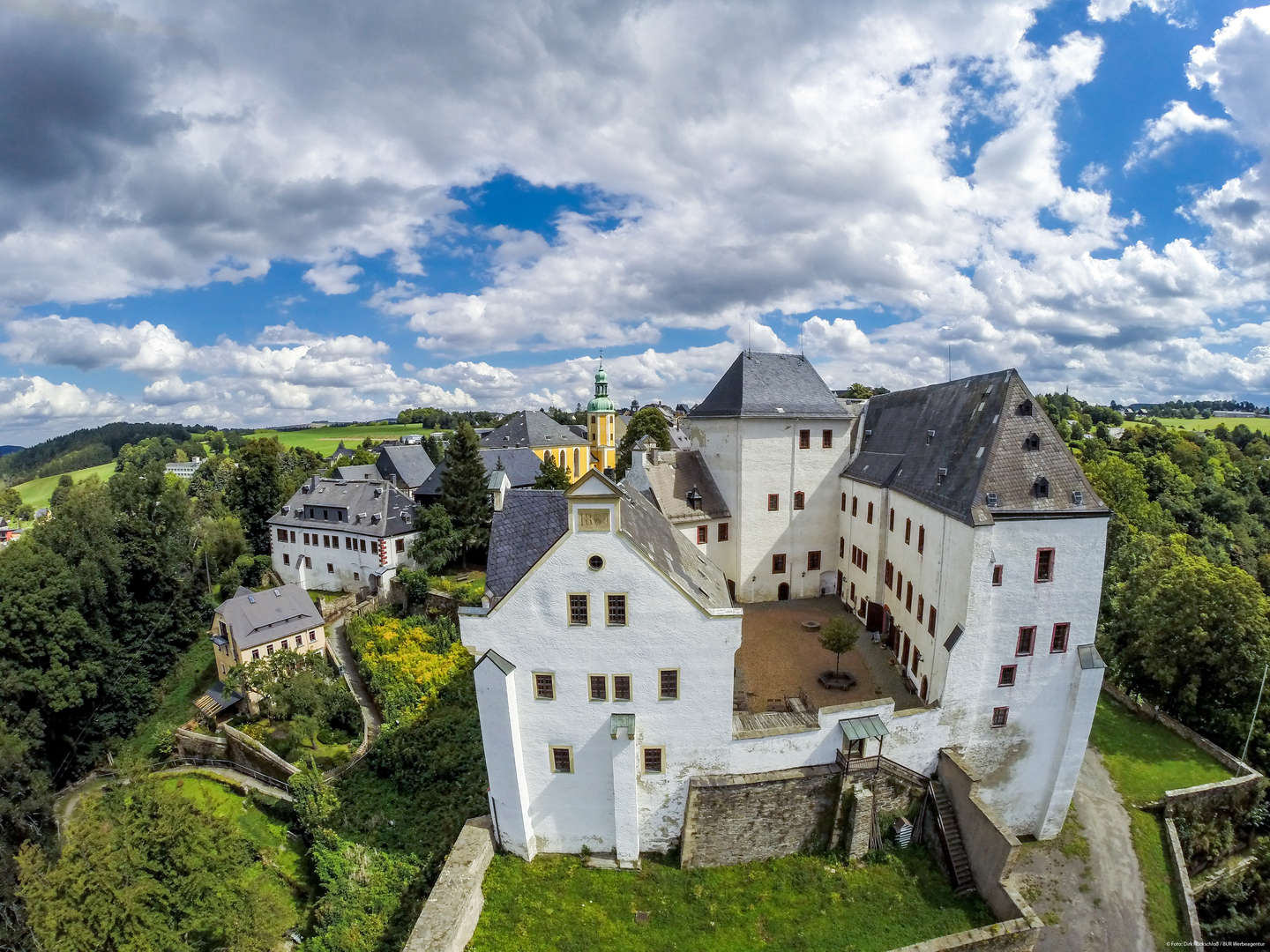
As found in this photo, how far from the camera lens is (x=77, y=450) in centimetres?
14338

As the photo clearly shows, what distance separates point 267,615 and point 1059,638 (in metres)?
42.4

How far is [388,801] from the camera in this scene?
81.6 ft

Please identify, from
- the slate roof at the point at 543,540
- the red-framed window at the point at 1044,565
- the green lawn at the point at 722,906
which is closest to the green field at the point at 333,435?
the slate roof at the point at 543,540

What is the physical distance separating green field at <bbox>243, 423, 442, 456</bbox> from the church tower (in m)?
57.8

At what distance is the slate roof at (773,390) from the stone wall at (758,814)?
18571 millimetres

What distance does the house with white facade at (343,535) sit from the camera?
44438 mm

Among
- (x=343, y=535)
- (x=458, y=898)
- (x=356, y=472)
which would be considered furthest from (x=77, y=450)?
(x=458, y=898)

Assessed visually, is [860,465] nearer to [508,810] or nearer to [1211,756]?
[1211,756]

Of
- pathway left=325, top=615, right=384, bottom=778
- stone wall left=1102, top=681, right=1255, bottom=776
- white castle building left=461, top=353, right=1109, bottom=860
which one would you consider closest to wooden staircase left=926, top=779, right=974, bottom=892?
white castle building left=461, top=353, right=1109, bottom=860

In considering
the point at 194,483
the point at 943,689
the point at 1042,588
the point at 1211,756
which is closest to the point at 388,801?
the point at 943,689

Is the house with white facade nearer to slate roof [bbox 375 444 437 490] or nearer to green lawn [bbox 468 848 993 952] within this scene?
slate roof [bbox 375 444 437 490]

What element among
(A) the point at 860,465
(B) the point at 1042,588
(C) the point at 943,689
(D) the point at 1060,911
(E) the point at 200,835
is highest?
(A) the point at 860,465

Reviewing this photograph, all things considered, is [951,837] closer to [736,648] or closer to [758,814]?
[758,814]

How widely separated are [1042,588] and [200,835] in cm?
2953
